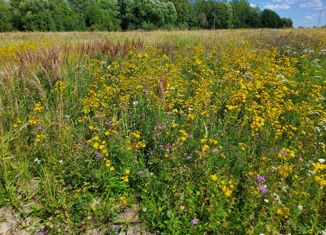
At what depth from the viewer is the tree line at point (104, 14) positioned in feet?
126

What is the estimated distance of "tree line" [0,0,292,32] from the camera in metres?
38.3

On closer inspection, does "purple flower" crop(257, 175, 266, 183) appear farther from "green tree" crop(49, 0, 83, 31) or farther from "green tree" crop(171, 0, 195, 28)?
"green tree" crop(171, 0, 195, 28)

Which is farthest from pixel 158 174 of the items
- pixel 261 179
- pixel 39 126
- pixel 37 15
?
pixel 37 15

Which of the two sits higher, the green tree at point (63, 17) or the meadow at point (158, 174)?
the green tree at point (63, 17)

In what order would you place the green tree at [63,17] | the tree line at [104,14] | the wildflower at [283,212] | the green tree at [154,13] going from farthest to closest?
the green tree at [154,13]
the green tree at [63,17]
the tree line at [104,14]
the wildflower at [283,212]

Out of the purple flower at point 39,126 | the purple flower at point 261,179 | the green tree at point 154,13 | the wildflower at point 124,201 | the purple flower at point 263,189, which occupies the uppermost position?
the green tree at point 154,13

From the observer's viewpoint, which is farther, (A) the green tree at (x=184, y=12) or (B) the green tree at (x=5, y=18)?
(A) the green tree at (x=184, y=12)

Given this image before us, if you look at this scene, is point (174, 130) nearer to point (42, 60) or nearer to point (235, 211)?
point (235, 211)

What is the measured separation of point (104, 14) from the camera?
45.4 meters

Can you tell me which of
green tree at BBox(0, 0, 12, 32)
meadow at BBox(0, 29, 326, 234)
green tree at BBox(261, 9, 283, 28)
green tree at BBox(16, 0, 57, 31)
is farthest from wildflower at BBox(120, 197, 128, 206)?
green tree at BBox(261, 9, 283, 28)

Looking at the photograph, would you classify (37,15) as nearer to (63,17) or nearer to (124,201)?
(63,17)

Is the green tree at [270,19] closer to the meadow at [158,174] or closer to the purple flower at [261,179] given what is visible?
the meadow at [158,174]

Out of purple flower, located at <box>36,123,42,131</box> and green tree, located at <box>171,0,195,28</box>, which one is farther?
green tree, located at <box>171,0,195,28</box>

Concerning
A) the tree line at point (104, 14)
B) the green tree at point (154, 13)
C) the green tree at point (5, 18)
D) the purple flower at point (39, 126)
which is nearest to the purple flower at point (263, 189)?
the purple flower at point (39, 126)
